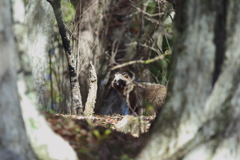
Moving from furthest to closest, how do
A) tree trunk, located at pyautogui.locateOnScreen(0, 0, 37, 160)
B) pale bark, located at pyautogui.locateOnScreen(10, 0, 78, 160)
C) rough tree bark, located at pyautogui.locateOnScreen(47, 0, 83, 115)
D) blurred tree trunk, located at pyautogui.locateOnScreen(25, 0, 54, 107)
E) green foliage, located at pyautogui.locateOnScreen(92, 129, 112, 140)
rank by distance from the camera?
blurred tree trunk, located at pyautogui.locateOnScreen(25, 0, 54, 107)
rough tree bark, located at pyautogui.locateOnScreen(47, 0, 83, 115)
green foliage, located at pyautogui.locateOnScreen(92, 129, 112, 140)
pale bark, located at pyautogui.locateOnScreen(10, 0, 78, 160)
tree trunk, located at pyautogui.locateOnScreen(0, 0, 37, 160)

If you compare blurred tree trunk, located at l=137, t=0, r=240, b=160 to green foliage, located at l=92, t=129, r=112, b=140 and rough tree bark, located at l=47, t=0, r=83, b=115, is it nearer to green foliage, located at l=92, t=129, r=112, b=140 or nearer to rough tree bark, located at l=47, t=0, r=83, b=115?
green foliage, located at l=92, t=129, r=112, b=140

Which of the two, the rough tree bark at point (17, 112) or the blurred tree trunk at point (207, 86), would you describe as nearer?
the rough tree bark at point (17, 112)

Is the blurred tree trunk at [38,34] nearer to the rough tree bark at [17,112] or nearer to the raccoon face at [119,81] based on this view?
the raccoon face at [119,81]

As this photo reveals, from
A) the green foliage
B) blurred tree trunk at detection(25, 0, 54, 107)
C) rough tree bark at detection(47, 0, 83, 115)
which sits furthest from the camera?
blurred tree trunk at detection(25, 0, 54, 107)

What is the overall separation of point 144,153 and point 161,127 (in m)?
0.39

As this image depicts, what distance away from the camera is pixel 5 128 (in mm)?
4770

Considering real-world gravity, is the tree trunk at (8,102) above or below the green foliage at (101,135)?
above

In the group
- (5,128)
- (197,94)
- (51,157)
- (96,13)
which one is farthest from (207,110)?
(96,13)

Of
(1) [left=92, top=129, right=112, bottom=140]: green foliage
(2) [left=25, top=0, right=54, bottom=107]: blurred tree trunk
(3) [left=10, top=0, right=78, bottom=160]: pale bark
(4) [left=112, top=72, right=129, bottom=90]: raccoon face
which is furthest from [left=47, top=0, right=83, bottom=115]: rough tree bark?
(3) [left=10, top=0, right=78, bottom=160]: pale bark

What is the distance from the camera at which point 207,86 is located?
5336mm

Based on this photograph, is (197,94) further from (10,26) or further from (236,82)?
(10,26)

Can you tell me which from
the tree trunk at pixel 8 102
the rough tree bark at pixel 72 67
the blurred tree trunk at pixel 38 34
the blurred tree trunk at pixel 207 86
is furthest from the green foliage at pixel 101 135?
the blurred tree trunk at pixel 38 34

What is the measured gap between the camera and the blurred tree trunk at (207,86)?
17.4 ft

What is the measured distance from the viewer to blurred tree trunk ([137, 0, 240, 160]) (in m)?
5.30
